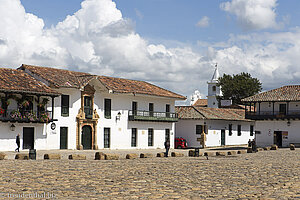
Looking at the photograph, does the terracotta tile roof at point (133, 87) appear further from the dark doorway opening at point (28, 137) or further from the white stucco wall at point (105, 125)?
the dark doorway opening at point (28, 137)

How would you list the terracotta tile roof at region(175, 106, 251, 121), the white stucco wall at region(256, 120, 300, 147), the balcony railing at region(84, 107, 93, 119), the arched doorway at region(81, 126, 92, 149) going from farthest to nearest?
1. the terracotta tile roof at region(175, 106, 251, 121)
2. the white stucco wall at region(256, 120, 300, 147)
3. the arched doorway at region(81, 126, 92, 149)
4. the balcony railing at region(84, 107, 93, 119)

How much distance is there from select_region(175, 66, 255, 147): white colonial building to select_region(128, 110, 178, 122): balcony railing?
319 centimetres

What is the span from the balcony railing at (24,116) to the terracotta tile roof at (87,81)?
2581 mm

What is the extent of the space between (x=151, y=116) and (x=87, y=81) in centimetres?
871


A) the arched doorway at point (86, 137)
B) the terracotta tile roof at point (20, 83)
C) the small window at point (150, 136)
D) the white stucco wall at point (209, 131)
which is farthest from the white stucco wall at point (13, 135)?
the white stucco wall at point (209, 131)

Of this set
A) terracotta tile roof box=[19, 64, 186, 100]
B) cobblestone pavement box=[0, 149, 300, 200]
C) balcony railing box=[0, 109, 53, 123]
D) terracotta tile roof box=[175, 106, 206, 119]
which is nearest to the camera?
cobblestone pavement box=[0, 149, 300, 200]

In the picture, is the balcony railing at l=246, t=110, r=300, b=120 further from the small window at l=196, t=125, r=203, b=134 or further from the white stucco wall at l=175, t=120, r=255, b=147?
the small window at l=196, t=125, r=203, b=134

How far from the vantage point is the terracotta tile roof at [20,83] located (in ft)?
104

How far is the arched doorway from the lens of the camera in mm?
37694

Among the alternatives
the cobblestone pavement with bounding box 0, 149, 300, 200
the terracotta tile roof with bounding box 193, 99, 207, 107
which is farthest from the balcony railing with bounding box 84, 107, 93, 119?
the terracotta tile roof with bounding box 193, 99, 207, 107

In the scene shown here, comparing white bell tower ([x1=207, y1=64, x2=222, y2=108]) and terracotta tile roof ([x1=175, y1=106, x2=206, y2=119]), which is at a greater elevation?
white bell tower ([x1=207, y1=64, x2=222, y2=108])

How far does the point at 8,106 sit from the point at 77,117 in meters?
6.46

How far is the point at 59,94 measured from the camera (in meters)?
33.7

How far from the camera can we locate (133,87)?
4262cm
